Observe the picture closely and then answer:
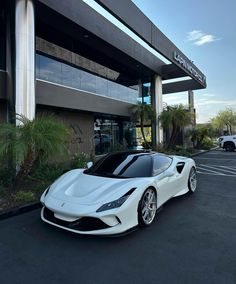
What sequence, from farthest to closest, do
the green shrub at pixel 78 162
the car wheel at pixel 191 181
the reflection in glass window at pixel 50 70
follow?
the reflection in glass window at pixel 50 70 < the green shrub at pixel 78 162 < the car wheel at pixel 191 181

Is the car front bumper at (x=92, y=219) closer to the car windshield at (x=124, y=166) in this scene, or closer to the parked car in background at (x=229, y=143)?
the car windshield at (x=124, y=166)

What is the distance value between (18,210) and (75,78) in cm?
851

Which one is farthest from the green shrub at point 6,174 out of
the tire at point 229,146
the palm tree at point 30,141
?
the tire at point 229,146

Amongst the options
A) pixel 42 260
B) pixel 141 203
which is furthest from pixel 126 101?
pixel 42 260

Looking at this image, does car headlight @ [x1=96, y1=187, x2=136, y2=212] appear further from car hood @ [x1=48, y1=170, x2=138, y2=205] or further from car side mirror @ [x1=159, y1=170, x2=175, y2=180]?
car side mirror @ [x1=159, y1=170, x2=175, y2=180]

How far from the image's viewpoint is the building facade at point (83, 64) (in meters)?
8.49

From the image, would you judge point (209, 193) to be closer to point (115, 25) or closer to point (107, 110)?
point (107, 110)

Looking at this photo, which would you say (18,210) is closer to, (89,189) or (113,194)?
(89,189)

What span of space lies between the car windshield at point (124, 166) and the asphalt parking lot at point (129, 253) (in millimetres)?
984

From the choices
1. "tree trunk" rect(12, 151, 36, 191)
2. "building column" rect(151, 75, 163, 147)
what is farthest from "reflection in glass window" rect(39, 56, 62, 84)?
"building column" rect(151, 75, 163, 147)

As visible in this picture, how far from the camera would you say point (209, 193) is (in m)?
6.74

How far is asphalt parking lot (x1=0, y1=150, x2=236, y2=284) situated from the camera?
289 cm

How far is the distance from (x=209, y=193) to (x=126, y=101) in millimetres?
10572

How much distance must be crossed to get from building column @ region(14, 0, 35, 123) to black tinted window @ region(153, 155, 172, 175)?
4.90 meters
